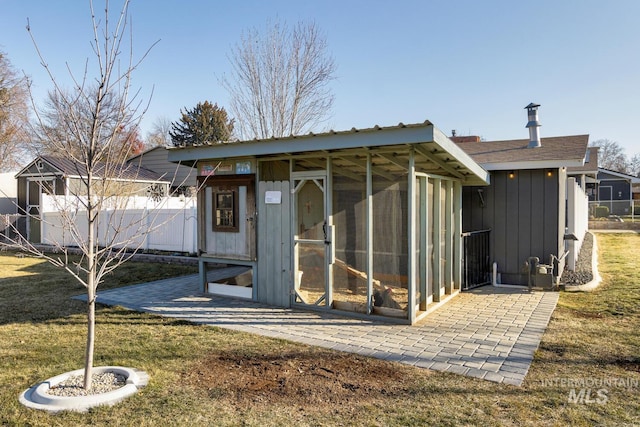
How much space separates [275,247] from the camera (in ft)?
19.6

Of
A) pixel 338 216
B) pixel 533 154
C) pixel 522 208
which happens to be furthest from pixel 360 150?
pixel 533 154

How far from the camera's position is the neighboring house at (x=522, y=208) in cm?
719

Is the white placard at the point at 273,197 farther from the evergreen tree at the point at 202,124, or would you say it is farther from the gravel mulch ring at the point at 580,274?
the evergreen tree at the point at 202,124

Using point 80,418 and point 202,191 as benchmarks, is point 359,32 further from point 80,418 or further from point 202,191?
point 80,418

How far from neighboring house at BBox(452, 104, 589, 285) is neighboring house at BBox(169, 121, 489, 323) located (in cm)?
114

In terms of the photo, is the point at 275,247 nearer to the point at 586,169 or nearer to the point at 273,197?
the point at 273,197

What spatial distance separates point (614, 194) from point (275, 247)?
103 ft

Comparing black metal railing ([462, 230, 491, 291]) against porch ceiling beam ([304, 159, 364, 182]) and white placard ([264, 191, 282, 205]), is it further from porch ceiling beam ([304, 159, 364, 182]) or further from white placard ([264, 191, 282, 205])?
white placard ([264, 191, 282, 205])

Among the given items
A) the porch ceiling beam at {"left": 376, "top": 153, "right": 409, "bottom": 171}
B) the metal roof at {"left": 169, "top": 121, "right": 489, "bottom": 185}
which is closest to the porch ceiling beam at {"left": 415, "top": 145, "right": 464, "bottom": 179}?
the metal roof at {"left": 169, "top": 121, "right": 489, "bottom": 185}

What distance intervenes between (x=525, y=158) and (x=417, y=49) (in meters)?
7.56

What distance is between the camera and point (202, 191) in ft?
21.9

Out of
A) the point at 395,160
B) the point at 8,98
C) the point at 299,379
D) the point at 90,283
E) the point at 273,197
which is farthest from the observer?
the point at 8,98

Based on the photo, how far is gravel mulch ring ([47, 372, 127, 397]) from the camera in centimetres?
316

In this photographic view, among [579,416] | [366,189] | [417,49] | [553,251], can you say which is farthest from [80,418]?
[417,49]
